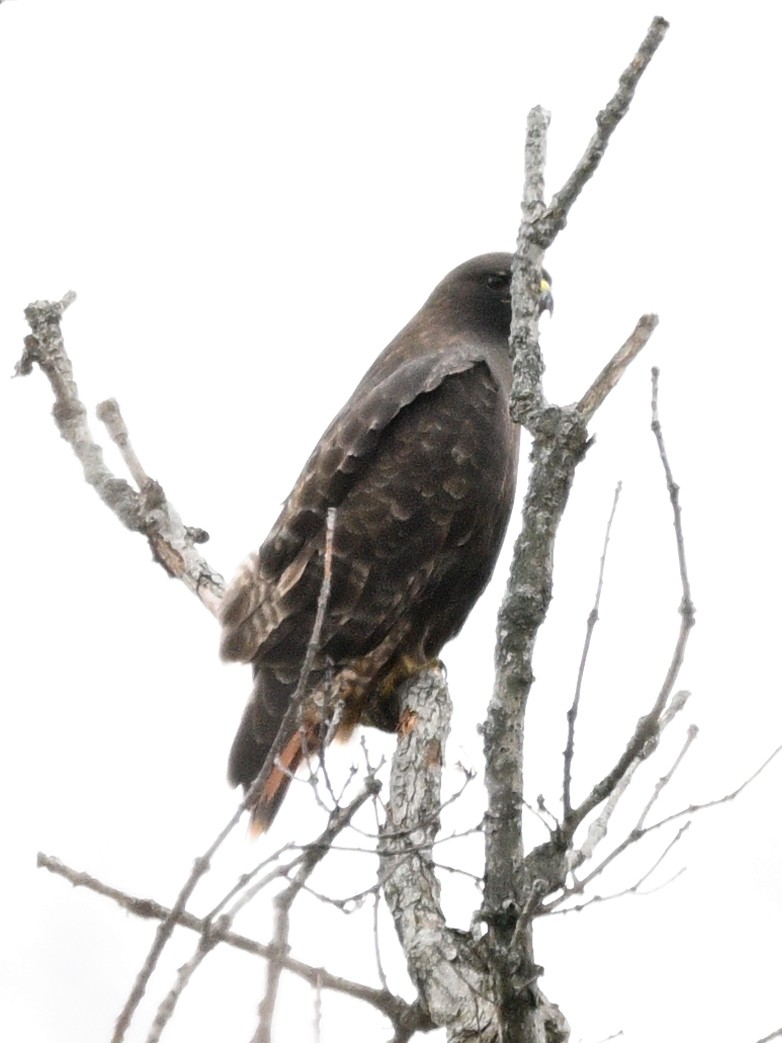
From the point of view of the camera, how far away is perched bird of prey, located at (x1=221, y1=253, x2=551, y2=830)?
16.1 ft

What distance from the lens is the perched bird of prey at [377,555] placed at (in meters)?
4.91

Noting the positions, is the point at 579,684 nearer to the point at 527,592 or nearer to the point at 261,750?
the point at 527,592

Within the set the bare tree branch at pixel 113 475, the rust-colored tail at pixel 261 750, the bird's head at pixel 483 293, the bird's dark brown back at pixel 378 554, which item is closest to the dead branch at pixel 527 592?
the bird's dark brown back at pixel 378 554

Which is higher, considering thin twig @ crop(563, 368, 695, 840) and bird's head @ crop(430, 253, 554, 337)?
bird's head @ crop(430, 253, 554, 337)

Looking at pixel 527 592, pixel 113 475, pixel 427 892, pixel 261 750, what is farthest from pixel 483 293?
pixel 427 892

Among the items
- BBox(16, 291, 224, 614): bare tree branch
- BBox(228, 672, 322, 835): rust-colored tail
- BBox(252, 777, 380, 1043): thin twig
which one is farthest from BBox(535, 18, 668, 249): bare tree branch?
BBox(16, 291, 224, 614): bare tree branch

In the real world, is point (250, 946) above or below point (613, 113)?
below

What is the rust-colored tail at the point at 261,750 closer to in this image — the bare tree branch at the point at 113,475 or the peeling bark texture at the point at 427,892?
the bare tree branch at the point at 113,475

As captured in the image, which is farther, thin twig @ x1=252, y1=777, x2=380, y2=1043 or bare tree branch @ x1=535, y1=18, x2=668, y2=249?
bare tree branch @ x1=535, y1=18, x2=668, y2=249

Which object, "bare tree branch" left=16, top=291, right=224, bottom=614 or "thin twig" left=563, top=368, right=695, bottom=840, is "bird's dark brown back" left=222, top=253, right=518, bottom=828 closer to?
"bare tree branch" left=16, top=291, right=224, bottom=614

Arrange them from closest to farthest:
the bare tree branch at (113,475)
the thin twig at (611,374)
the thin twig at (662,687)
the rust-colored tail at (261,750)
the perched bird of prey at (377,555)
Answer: the thin twig at (662,687) < the thin twig at (611,374) < the rust-colored tail at (261,750) < the perched bird of prey at (377,555) < the bare tree branch at (113,475)

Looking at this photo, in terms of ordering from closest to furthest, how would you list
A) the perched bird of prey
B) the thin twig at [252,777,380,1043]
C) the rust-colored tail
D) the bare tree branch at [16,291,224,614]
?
the thin twig at [252,777,380,1043], the rust-colored tail, the perched bird of prey, the bare tree branch at [16,291,224,614]

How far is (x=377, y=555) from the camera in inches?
198

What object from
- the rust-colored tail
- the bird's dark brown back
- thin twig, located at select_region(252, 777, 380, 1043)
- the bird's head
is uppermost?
the bird's head
